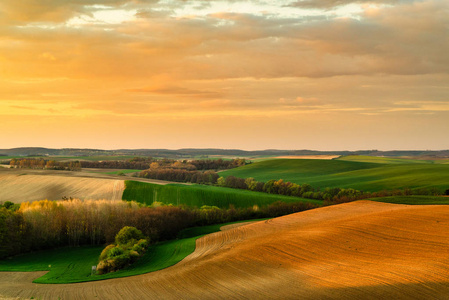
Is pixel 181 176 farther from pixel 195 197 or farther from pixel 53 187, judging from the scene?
pixel 53 187

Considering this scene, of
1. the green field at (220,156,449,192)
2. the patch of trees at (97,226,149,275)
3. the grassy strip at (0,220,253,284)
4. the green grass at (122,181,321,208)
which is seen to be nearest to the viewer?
the grassy strip at (0,220,253,284)

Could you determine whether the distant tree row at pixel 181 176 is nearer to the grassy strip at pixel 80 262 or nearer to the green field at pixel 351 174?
the green field at pixel 351 174

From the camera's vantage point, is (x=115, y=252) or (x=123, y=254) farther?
(x=115, y=252)

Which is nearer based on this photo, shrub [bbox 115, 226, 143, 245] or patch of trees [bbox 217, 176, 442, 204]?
shrub [bbox 115, 226, 143, 245]

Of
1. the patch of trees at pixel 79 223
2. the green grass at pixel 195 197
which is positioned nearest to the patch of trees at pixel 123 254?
the patch of trees at pixel 79 223

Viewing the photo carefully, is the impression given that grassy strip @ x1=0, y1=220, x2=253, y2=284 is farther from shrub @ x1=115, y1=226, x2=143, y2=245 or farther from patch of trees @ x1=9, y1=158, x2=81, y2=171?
patch of trees @ x1=9, y1=158, x2=81, y2=171

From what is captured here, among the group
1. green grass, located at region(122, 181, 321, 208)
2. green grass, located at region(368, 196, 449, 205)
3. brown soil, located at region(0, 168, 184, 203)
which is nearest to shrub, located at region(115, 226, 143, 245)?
green grass, located at region(122, 181, 321, 208)

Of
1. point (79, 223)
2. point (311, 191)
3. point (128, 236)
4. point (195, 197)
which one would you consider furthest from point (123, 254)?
point (311, 191)

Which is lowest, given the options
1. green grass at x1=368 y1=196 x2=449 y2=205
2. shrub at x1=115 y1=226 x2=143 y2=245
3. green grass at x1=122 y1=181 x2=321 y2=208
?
shrub at x1=115 y1=226 x2=143 y2=245
